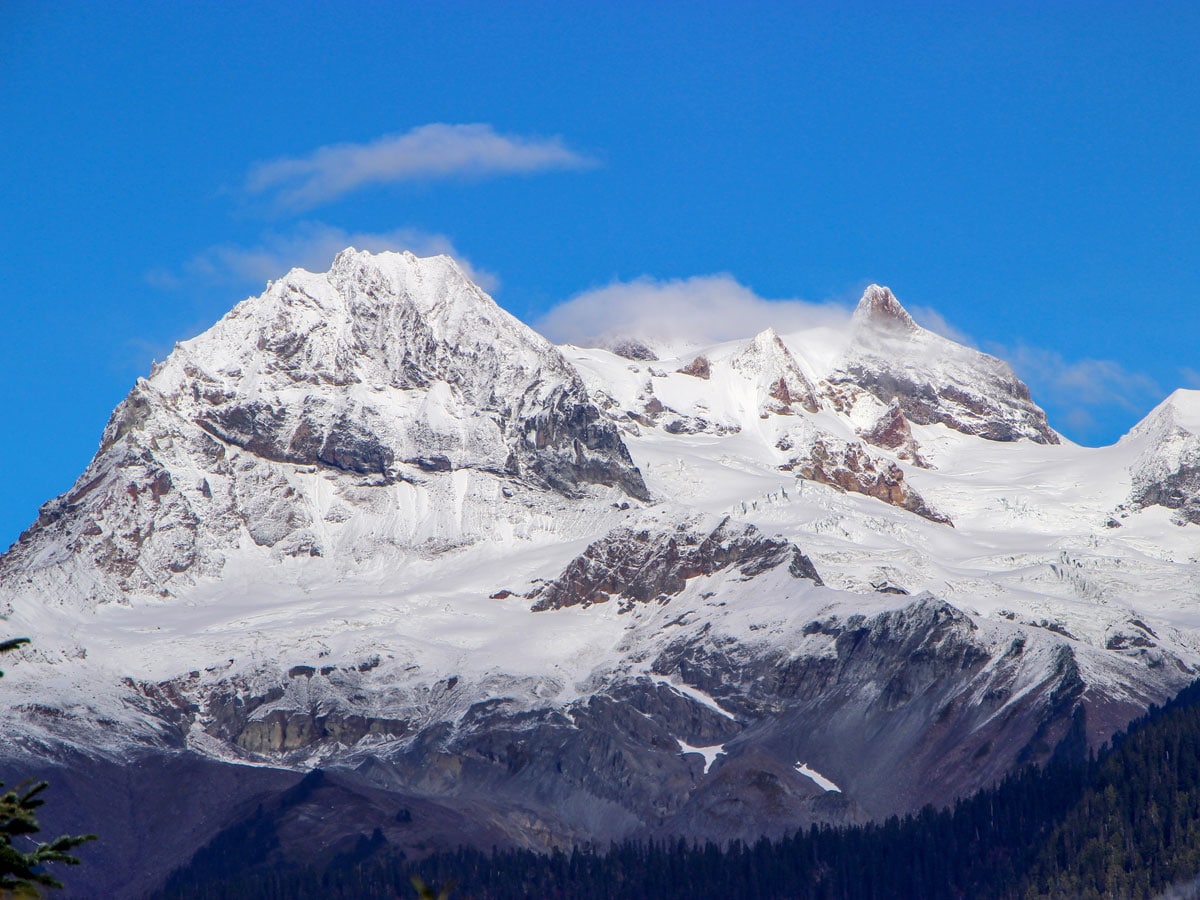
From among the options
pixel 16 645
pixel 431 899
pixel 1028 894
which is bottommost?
pixel 431 899

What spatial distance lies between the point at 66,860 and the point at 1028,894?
175061 millimetres

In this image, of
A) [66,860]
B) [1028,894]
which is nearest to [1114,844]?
[1028,894]

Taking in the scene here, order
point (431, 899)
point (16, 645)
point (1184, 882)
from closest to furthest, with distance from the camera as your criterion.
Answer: point (431, 899) → point (16, 645) → point (1184, 882)

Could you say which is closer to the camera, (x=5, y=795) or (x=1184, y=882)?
(x=5, y=795)

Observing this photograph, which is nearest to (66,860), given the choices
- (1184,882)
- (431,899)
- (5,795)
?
(5,795)

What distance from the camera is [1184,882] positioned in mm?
188250

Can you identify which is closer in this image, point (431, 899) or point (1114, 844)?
point (431, 899)

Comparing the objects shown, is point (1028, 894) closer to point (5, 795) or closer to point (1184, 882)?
point (1184, 882)

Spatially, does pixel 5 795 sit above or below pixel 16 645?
below

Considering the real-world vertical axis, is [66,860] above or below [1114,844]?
below

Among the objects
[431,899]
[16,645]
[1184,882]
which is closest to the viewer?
[431,899]

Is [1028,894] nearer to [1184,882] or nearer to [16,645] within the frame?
[1184,882]

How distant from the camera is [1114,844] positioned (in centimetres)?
19938

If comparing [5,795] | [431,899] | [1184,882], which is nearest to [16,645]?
[5,795]
